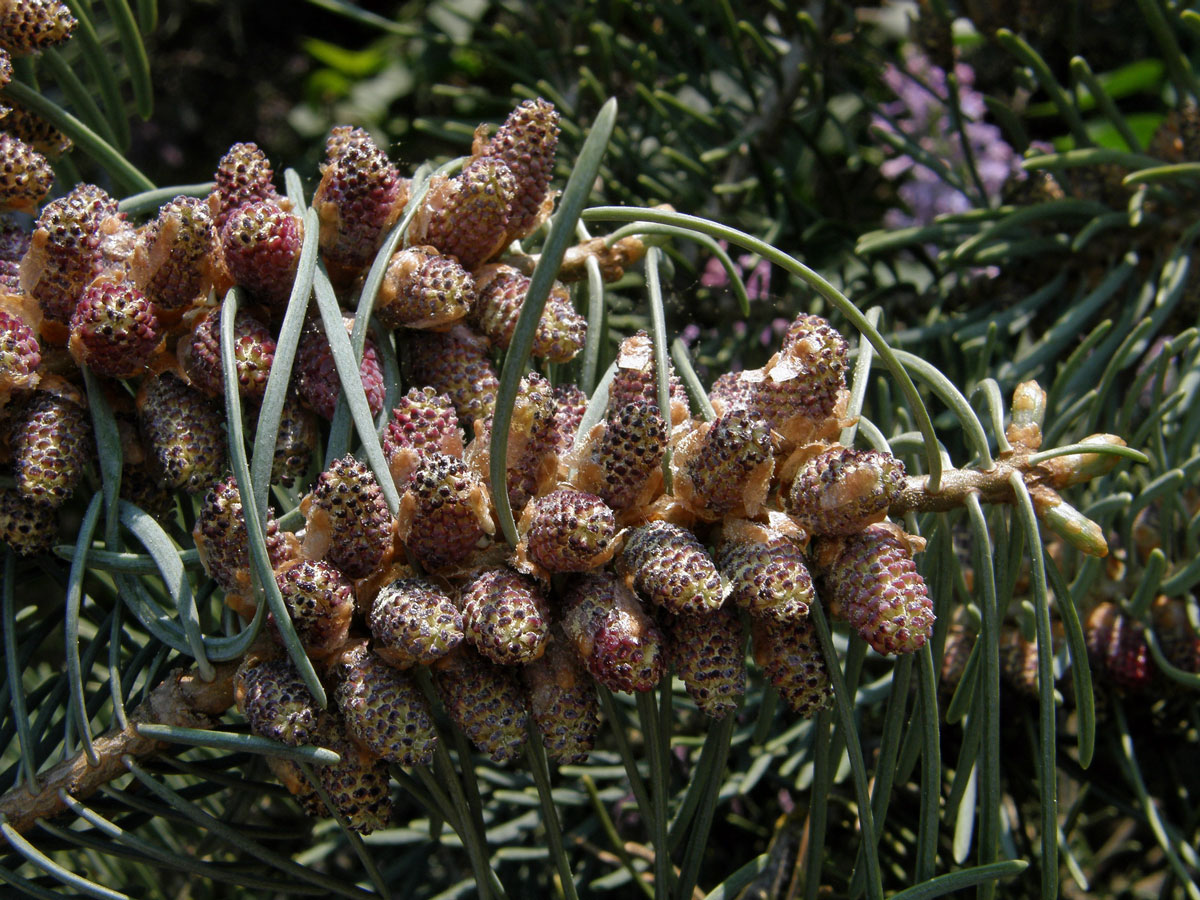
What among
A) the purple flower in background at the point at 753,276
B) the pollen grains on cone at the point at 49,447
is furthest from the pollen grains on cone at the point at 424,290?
the purple flower in background at the point at 753,276

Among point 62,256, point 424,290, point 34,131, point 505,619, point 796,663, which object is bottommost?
point 796,663

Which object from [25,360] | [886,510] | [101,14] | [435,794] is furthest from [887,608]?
[101,14]

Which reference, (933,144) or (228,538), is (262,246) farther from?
(933,144)

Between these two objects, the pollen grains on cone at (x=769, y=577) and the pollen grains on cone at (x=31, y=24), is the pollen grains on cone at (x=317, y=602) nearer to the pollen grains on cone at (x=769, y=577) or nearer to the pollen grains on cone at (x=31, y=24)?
the pollen grains on cone at (x=769, y=577)

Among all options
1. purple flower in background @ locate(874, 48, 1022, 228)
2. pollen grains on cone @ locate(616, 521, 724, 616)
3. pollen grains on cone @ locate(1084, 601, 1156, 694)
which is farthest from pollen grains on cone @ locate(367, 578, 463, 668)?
purple flower in background @ locate(874, 48, 1022, 228)

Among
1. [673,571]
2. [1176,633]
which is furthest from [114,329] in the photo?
[1176,633]

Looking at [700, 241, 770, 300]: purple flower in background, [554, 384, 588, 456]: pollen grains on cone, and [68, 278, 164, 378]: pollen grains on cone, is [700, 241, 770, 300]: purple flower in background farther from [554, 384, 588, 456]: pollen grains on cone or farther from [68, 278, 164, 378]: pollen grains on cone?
[68, 278, 164, 378]: pollen grains on cone

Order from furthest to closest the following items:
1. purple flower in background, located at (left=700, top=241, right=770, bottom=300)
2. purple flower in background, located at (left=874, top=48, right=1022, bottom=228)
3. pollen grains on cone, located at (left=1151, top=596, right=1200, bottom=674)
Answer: purple flower in background, located at (left=874, top=48, right=1022, bottom=228)
purple flower in background, located at (left=700, top=241, right=770, bottom=300)
pollen grains on cone, located at (left=1151, top=596, right=1200, bottom=674)
